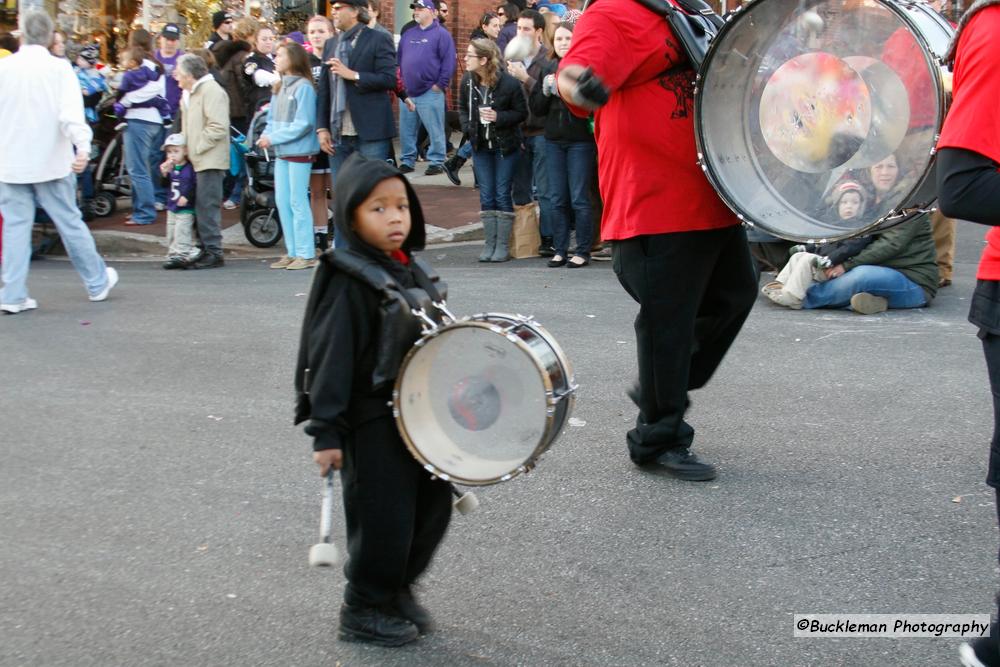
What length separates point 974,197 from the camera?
293cm

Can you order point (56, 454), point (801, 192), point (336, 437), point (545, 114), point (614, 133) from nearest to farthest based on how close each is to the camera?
1. point (336, 437)
2. point (801, 192)
3. point (614, 133)
4. point (56, 454)
5. point (545, 114)

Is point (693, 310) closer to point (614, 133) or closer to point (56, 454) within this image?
point (614, 133)

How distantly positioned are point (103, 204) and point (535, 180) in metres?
5.54

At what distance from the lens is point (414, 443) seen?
3.38 m

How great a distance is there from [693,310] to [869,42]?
1.30 m

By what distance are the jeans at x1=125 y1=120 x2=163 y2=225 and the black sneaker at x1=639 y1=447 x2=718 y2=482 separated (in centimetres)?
919

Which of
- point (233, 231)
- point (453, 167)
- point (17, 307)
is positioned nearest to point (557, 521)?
point (17, 307)

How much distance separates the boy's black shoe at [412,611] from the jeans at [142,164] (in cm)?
994

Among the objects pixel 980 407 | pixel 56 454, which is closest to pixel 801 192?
pixel 980 407

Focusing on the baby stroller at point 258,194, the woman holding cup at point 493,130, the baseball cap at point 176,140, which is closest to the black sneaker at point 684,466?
the woman holding cup at point 493,130

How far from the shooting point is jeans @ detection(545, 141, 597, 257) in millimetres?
9945

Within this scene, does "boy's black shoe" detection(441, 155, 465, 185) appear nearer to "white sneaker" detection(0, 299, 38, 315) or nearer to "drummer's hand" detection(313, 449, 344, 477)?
"white sneaker" detection(0, 299, 38, 315)

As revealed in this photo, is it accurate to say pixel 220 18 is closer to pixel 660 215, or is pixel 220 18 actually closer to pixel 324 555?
pixel 660 215

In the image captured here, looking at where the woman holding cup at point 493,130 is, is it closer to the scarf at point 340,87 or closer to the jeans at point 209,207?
the scarf at point 340,87
